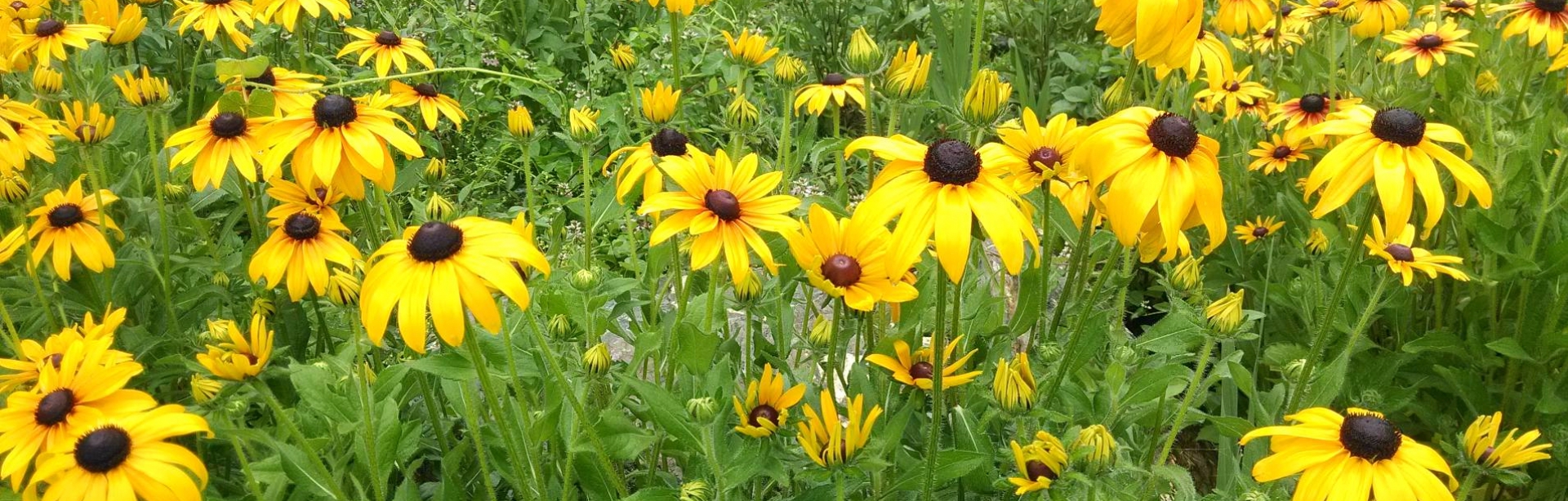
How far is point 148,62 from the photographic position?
3051mm

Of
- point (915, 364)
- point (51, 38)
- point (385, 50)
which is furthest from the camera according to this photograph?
point (385, 50)

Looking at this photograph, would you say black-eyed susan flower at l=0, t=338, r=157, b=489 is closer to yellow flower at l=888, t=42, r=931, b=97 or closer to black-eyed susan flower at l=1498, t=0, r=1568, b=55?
yellow flower at l=888, t=42, r=931, b=97

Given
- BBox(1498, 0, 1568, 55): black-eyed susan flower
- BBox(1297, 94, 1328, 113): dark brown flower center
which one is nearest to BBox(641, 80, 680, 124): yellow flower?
BBox(1297, 94, 1328, 113): dark brown flower center

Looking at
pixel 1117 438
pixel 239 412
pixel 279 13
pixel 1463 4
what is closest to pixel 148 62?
pixel 279 13

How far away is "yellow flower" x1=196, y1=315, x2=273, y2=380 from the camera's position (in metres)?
1.31

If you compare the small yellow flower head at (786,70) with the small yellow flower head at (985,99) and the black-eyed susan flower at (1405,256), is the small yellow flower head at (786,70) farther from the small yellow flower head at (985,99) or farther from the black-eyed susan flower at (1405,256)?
the black-eyed susan flower at (1405,256)

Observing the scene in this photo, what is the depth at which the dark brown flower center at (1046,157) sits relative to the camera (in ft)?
4.69

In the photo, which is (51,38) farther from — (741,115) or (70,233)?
(741,115)

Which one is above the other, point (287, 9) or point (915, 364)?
point (287, 9)

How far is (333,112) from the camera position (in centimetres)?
123

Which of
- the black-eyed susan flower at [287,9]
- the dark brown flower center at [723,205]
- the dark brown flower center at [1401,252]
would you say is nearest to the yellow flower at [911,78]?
the dark brown flower center at [723,205]

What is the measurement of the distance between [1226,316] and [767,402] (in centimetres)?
63

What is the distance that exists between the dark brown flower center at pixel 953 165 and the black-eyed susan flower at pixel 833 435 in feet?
1.03

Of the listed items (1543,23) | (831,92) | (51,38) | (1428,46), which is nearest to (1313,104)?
(1428,46)
